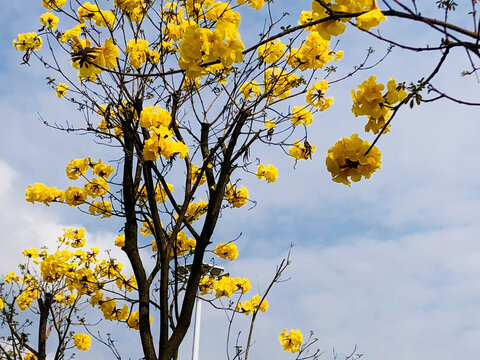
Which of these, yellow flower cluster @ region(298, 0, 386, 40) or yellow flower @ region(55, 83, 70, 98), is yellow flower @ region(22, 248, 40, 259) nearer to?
yellow flower @ region(55, 83, 70, 98)

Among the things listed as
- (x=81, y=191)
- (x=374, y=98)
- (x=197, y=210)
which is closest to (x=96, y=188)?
(x=81, y=191)

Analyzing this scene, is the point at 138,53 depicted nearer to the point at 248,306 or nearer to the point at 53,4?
the point at 53,4

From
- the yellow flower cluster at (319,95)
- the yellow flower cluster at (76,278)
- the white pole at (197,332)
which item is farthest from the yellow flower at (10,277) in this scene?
the yellow flower cluster at (319,95)

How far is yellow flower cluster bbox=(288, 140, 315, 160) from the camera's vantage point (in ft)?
14.3

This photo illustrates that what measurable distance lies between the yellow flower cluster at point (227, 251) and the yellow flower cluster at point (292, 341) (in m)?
1.25

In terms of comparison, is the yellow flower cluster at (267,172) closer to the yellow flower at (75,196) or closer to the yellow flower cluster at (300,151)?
the yellow flower cluster at (300,151)

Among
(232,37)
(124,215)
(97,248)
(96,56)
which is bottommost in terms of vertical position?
(232,37)

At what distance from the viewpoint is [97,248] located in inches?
228

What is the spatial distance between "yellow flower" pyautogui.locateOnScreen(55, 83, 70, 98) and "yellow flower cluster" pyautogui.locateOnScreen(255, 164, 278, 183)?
5.82 feet

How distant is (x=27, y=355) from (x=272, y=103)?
5171 mm

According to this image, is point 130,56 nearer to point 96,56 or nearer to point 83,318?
point 96,56

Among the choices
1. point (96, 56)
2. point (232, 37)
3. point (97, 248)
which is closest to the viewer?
point (232, 37)

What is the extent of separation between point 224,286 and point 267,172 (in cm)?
108

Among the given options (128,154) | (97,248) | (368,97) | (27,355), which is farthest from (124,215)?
(27,355)
